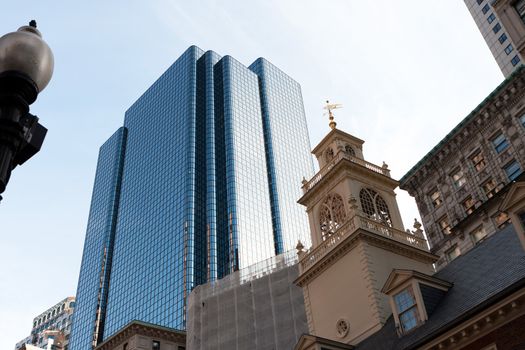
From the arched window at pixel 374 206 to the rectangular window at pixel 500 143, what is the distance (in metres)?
27.2

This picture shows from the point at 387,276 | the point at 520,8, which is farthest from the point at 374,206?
the point at 520,8

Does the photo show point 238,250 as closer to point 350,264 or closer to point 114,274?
point 114,274

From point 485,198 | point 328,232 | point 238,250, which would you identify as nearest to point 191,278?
point 238,250

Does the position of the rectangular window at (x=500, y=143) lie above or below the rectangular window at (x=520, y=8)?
above

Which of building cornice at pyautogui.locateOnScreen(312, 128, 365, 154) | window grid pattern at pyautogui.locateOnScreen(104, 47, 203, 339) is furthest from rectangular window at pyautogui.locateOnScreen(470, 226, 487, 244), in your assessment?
window grid pattern at pyautogui.locateOnScreen(104, 47, 203, 339)

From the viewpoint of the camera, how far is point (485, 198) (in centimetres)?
5997

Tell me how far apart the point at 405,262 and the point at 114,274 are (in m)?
165

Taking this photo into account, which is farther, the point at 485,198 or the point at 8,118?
the point at 485,198

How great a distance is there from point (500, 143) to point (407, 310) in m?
40.6

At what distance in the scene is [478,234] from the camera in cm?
5675

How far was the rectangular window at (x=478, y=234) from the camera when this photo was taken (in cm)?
5597

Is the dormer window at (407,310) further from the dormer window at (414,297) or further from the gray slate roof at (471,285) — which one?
the gray slate roof at (471,285)

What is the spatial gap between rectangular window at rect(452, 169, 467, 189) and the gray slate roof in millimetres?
37061

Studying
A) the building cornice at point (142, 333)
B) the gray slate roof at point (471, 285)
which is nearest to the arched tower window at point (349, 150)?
the gray slate roof at point (471, 285)
